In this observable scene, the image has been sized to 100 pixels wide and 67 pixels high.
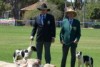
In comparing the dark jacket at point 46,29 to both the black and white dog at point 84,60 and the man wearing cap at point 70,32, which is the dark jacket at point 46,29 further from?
the black and white dog at point 84,60

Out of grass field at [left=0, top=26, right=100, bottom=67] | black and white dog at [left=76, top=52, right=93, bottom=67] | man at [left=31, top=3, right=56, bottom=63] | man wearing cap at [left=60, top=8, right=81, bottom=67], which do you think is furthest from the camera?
grass field at [left=0, top=26, right=100, bottom=67]

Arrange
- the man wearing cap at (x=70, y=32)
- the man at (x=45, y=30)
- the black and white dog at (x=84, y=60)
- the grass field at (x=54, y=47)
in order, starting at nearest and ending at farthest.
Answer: the man wearing cap at (x=70, y=32), the man at (x=45, y=30), the black and white dog at (x=84, y=60), the grass field at (x=54, y=47)

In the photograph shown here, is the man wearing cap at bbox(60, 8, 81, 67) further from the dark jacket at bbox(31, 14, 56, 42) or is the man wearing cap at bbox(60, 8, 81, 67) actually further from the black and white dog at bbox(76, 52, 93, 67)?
the black and white dog at bbox(76, 52, 93, 67)

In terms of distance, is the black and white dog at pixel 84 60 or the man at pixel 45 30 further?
the black and white dog at pixel 84 60

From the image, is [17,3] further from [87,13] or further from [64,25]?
[64,25]

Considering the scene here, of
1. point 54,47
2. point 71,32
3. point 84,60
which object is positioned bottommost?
point 54,47

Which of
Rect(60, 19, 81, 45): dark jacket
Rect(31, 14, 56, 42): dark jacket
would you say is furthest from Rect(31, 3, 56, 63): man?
Rect(60, 19, 81, 45): dark jacket

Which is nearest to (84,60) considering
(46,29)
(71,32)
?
(71,32)

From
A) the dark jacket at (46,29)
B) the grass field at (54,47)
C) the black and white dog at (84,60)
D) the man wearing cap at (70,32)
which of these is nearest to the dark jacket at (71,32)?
the man wearing cap at (70,32)

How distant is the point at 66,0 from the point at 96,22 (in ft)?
65.4

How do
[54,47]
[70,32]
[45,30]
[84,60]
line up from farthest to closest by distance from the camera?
[54,47] → [84,60] → [45,30] → [70,32]

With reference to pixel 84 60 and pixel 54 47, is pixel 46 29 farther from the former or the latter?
pixel 54 47

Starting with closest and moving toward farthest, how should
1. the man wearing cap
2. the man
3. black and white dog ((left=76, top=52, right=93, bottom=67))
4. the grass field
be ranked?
the man wearing cap, the man, black and white dog ((left=76, top=52, right=93, bottom=67)), the grass field

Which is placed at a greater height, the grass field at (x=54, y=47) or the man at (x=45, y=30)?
the man at (x=45, y=30)
